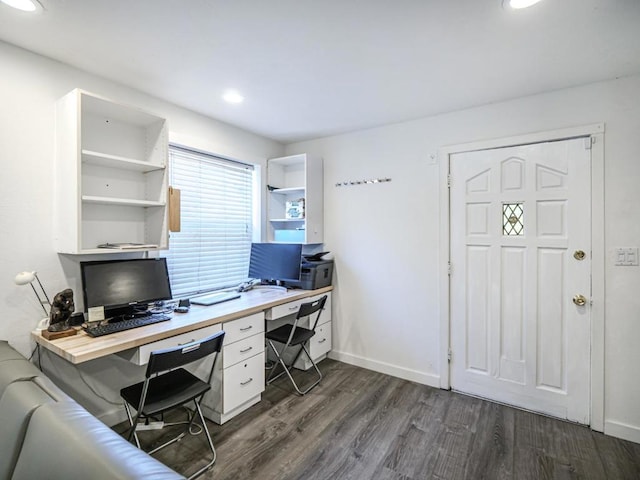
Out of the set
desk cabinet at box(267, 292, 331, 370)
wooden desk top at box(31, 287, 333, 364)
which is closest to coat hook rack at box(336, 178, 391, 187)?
desk cabinet at box(267, 292, 331, 370)

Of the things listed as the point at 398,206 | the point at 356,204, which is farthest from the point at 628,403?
the point at 356,204

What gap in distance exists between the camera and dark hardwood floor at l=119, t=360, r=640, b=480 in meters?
1.85

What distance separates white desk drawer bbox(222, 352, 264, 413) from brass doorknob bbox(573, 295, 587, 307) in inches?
96.8

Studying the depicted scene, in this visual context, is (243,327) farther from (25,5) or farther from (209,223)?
(25,5)

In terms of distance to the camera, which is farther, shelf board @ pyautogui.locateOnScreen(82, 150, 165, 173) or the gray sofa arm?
shelf board @ pyautogui.locateOnScreen(82, 150, 165, 173)

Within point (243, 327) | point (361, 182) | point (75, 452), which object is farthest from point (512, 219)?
point (75, 452)

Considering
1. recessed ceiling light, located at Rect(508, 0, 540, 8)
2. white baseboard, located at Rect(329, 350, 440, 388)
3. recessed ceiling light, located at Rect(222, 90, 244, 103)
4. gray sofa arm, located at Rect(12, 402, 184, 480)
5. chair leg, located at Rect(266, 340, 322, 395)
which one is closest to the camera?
gray sofa arm, located at Rect(12, 402, 184, 480)

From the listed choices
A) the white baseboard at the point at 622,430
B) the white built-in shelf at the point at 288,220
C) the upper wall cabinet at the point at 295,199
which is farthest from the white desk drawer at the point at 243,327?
the white baseboard at the point at 622,430

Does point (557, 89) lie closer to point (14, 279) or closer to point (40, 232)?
point (40, 232)

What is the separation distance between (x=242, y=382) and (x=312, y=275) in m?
1.18

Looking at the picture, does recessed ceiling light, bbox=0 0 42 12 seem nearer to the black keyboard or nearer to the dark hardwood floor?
the black keyboard

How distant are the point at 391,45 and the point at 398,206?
5.09 ft

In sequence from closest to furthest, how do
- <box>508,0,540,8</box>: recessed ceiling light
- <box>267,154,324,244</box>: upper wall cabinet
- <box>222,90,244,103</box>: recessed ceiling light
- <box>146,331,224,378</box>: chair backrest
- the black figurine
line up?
<box>508,0,540,8</box>: recessed ceiling light
<box>146,331,224,378</box>: chair backrest
the black figurine
<box>222,90,244,103</box>: recessed ceiling light
<box>267,154,324,244</box>: upper wall cabinet

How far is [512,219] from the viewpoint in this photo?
253 cm
